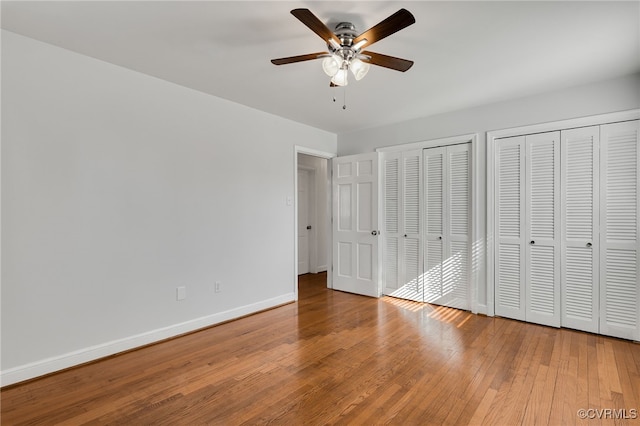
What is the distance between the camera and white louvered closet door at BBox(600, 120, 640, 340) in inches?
117

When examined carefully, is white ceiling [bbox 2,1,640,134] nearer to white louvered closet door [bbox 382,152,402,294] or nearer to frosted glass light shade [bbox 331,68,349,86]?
frosted glass light shade [bbox 331,68,349,86]

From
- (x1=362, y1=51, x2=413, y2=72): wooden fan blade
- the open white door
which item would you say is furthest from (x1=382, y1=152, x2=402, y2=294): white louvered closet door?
(x1=362, y1=51, x2=413, y2=72): wooden fan blade

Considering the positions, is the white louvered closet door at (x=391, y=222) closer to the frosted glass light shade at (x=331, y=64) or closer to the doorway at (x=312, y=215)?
the doorway at (x=312, y=215)

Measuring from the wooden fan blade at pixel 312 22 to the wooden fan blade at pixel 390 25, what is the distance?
206 mm

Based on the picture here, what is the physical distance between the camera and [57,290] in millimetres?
2490

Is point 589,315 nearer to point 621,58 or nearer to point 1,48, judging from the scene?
point 621,58

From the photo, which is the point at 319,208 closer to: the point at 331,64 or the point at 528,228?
the point at 528,228

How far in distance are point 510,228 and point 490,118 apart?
1296 mm

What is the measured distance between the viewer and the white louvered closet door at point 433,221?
13.6ft

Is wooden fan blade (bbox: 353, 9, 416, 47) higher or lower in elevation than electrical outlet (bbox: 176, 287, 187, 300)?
higher

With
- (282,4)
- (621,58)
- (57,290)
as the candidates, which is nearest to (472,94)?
(621,58)

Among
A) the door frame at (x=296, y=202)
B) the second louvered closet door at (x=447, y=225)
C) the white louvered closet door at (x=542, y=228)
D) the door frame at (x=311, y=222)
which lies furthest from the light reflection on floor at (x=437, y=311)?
the door frame at (x=311, y=222)

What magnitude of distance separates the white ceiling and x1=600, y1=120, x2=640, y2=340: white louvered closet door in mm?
655

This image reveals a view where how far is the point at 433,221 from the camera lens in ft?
13.8
